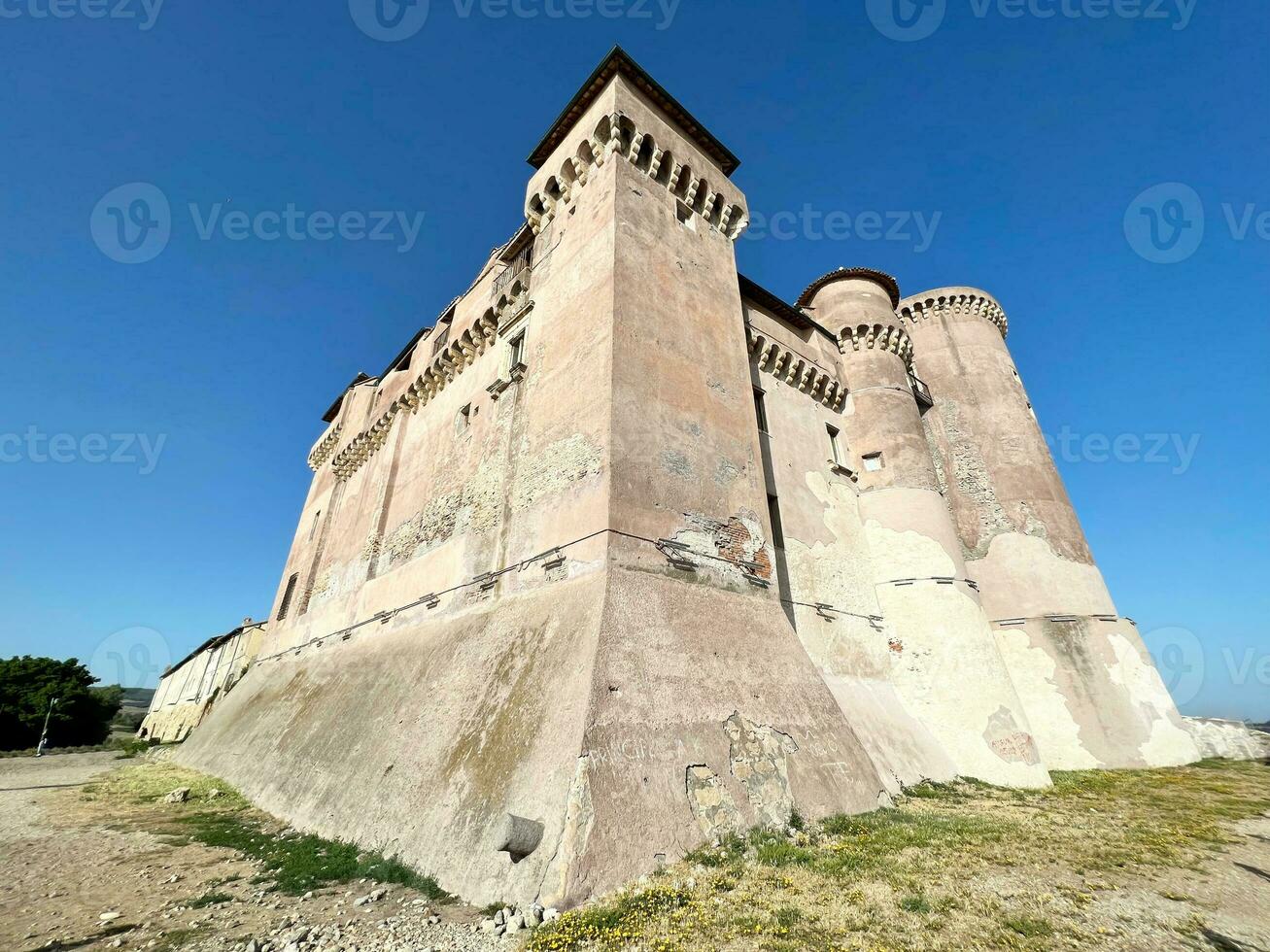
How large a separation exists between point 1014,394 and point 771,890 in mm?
18976

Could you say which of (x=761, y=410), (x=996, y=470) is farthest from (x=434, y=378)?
(x=996, y=470)

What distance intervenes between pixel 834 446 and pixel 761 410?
3.27 metres

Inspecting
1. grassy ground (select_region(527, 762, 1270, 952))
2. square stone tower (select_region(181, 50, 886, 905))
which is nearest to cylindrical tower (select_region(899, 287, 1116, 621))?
grassy ground (select_region(527, 762, 1270, 952))

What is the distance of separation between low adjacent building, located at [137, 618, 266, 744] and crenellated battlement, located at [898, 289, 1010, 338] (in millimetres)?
29524

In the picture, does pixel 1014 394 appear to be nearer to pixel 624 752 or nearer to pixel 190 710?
pixel 624 752

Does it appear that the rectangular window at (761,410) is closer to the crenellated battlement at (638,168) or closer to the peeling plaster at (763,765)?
the crenellated battlement at (638,168)

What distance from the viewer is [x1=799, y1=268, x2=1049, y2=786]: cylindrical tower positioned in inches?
423

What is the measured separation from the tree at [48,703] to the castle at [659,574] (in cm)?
1898

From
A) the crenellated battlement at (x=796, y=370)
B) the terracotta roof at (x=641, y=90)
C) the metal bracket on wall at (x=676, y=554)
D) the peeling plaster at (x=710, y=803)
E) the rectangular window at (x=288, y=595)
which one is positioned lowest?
the peeling plaster at (x=710, y=803)

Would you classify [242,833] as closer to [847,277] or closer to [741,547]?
[741,547]

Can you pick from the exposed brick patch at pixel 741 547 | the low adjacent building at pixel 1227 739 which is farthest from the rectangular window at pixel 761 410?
the low adjacent building at pixel 1227 739

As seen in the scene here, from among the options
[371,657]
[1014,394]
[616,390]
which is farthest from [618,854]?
[1014,394]

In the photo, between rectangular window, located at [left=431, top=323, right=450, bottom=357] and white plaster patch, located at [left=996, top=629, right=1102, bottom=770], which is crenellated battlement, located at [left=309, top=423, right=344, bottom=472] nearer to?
rectangular window, located at [left=431, top=323, right=450, bottom=357]

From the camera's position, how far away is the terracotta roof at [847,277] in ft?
55.1
